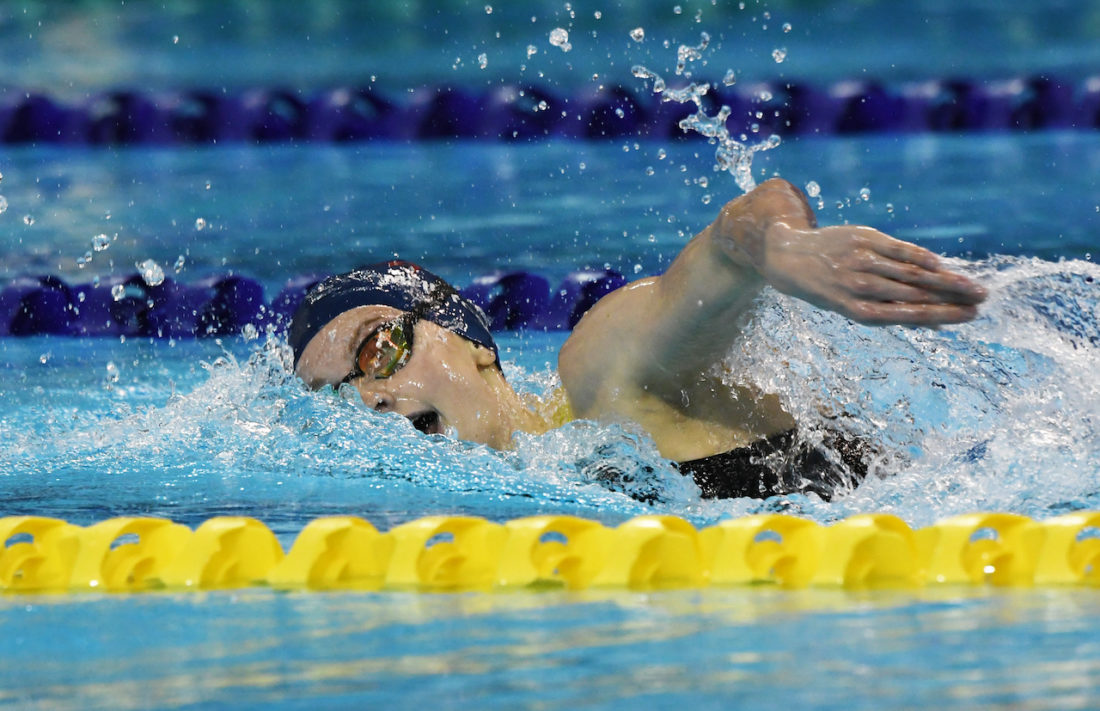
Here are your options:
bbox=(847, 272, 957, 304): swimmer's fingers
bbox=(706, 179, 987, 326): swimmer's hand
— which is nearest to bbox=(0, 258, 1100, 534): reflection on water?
bbox=(706, 179, 987, 326): swimmer's hand

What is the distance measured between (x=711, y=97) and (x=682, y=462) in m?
4.37

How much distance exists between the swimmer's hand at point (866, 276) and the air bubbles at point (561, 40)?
610 centimetres

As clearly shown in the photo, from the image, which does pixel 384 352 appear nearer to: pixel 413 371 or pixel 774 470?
pixel 413 371

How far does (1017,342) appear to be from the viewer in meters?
2.30

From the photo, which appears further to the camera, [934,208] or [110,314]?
[934,208]

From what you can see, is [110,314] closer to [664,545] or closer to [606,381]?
[606,381]

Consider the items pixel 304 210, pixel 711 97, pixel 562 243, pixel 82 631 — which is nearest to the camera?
pixel 82 631

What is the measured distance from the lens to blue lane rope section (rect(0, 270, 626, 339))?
4.38 m

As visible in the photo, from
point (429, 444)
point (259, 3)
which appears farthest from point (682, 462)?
point (259, 3)

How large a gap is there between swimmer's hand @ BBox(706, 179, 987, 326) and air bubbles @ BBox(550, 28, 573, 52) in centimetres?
610

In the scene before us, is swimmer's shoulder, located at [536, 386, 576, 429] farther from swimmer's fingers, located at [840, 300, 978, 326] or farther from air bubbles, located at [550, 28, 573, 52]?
air bubbles, located at [550, 28, 573, 52]

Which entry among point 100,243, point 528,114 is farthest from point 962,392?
point 528,114

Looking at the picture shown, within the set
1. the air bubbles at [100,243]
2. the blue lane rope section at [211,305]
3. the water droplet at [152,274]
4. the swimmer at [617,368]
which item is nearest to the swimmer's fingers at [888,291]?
the swimmer at [617,368]

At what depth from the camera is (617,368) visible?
214cm
